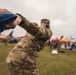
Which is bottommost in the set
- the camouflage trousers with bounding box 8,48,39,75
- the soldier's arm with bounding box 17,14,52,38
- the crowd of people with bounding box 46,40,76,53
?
the crowd of people with bounding box 46,40,76,53

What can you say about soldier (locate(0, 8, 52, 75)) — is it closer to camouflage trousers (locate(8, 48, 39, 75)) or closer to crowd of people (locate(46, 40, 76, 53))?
camouflage trousers (locate(8, 48, 39, 75))

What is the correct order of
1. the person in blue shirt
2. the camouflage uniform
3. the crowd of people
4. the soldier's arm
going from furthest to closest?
the crowd of people, the camouflage uniform, the soldier's arm, the person in blue shirt

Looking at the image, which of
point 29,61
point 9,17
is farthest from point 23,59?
point 9,17

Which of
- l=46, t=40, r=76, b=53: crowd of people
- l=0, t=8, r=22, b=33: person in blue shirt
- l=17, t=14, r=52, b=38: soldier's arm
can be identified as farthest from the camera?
l=46, t=40, r=76, b=53: crowd of people

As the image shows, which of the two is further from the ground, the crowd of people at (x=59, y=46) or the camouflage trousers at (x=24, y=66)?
the camouflage trousers at (x=24, y=66)

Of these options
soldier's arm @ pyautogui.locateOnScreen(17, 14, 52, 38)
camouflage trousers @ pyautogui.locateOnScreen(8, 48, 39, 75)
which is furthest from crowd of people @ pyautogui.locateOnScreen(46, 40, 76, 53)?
soldier's arm @ pyautogui.locateOnScreen(17, 14, 52, 38)

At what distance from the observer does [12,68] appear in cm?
716

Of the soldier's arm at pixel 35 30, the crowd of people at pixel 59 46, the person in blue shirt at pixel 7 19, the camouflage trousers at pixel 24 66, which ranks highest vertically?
the person in blue shirt at pixel 7 19

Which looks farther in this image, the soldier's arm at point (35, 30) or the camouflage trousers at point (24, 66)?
the camouflage trousers at point (24, 66)

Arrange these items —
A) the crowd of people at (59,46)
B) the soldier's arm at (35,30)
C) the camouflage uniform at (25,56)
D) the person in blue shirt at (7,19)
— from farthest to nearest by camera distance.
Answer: the crowd of people at (59,46) → the camouflage uniform at (25,56) → the soldier's arm at (35,30) → the person in blue shirt at (7,19)

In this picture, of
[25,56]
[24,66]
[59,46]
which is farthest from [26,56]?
[59,46]

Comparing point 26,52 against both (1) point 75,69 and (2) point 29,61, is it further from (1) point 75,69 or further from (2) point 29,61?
(1) point 75,69

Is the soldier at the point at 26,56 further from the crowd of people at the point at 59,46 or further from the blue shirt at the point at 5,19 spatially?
the crowd of people at the point at 59,46

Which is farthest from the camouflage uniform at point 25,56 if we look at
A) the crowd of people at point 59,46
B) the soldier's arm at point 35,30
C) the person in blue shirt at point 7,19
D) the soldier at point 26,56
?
the crowd of people at point 59,46
